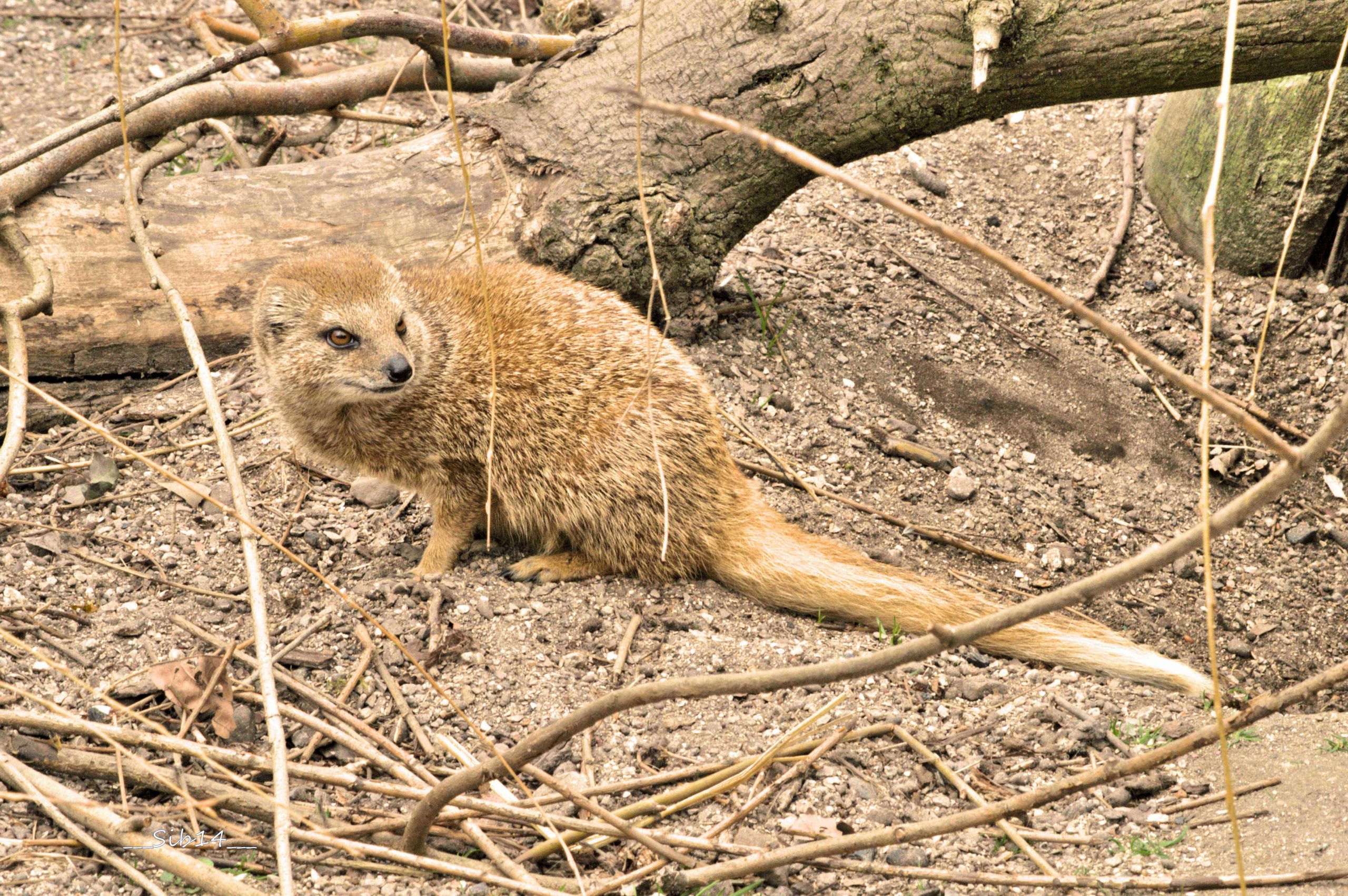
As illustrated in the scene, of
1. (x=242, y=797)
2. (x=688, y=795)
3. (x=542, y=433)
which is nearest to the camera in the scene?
(x=242, y=797)

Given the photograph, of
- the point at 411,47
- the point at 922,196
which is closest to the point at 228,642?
the point at 922,196

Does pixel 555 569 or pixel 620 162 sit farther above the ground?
pixel 620 162

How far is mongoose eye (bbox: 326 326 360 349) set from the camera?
3.60 m

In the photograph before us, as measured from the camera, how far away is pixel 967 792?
2.72 meters

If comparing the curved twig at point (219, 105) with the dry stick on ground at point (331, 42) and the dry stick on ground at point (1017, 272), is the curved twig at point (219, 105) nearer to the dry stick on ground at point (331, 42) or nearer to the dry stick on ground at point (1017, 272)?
the dry stick on ground at point (331, 42)

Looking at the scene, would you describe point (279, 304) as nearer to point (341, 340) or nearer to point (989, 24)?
point (341, 340)

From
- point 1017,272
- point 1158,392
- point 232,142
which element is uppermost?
point 232,142

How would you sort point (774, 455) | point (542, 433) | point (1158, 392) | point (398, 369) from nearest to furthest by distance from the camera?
point (398, 369) → point (542, 433) → point (774, 455) → point (1158, 392)

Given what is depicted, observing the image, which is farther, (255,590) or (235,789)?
(235,789)

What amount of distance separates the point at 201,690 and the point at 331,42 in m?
2.81

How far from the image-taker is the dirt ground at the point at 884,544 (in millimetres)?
2713

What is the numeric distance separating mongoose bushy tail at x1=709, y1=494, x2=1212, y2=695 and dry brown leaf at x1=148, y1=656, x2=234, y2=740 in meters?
1.65

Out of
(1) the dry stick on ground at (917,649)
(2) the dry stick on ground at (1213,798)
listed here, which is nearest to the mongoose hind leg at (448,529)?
(1) the dry stick on ground at (917,649)

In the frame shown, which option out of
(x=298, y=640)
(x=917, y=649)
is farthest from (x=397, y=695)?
(x=917, y=649)
